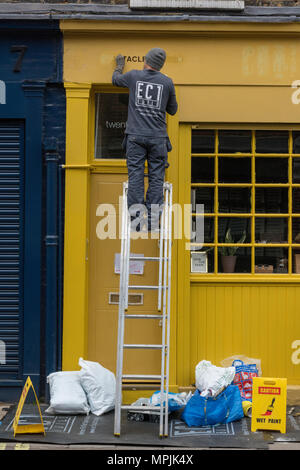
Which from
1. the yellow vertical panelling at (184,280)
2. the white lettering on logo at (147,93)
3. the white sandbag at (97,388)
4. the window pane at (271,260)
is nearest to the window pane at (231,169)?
the yellow vertical panelling at (184,280)

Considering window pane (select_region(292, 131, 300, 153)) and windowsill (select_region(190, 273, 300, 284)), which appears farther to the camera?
window pane (select_region(292, 131, 300, 153))

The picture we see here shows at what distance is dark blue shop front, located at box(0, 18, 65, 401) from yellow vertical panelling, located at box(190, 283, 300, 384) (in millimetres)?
1661

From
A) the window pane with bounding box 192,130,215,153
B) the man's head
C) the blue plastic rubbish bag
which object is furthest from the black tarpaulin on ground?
the man's head

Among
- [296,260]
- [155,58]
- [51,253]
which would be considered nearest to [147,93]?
[155,58]

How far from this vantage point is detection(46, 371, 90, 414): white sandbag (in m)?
7.29

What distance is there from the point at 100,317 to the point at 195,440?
2.10 m

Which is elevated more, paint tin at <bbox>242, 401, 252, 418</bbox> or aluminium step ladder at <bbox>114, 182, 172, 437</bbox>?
aluminium step ladder at <bbox>114, 182, 172, 437</bbox>

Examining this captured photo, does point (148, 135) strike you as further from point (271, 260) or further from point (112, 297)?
point (271, 260)

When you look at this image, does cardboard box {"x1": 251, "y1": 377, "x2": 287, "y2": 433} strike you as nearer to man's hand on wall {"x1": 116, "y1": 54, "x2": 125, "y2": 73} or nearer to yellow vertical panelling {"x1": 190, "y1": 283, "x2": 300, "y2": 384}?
yellow vertical panelling {"x1": 190, "y1": 283, "x2": 300, "y2": 384}

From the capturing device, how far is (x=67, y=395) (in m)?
7.32

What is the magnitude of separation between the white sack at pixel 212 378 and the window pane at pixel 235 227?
1569mm

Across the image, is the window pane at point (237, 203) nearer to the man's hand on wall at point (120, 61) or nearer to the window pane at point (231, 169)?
the window pane at point (231, 169)
